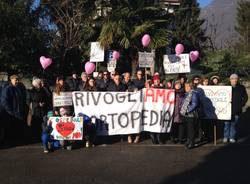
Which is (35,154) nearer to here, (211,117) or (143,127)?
(143,127)

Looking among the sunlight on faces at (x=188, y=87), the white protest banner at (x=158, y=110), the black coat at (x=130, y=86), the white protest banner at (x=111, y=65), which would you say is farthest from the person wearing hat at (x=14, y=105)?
the white protest banner at (x=111, y=65)

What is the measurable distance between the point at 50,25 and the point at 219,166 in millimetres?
13769

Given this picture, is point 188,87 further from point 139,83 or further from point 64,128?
point 64,128

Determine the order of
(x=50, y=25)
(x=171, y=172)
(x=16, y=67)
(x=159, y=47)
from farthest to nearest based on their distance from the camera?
(x=50, y=25)
(x=159, y=47)
(x=16, y=67)
(x=171, y=172)

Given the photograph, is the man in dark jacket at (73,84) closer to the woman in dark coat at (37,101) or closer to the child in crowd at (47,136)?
the woman in dark coat at (37,101)

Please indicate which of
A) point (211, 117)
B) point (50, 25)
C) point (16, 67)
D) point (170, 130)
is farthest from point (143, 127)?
point (50, 25)

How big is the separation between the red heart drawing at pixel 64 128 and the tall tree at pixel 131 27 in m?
6.96

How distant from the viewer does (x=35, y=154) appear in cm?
A: 1079

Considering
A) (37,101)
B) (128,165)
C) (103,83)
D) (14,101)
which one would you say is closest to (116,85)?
(103,83)

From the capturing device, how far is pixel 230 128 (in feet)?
40.5

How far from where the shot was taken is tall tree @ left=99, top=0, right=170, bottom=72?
18500mm

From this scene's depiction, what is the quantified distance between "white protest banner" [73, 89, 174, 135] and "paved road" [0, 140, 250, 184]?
61 centimetres

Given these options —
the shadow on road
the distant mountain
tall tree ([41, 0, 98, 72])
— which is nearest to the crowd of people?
the shadow on road

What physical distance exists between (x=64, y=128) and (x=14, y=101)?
1560 millimetres
